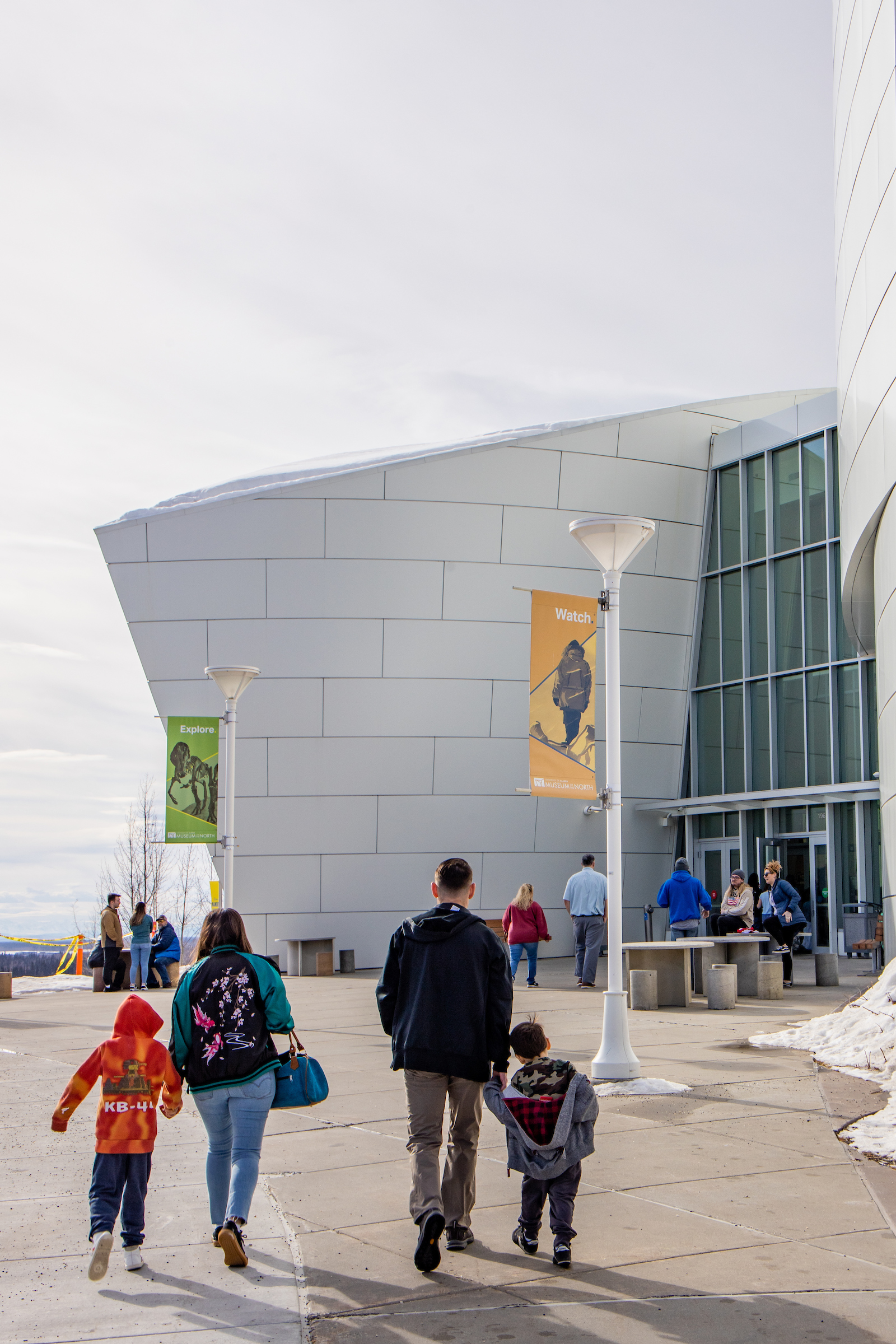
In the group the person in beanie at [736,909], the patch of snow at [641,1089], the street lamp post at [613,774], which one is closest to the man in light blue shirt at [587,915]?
the person in beanie at [736,909]

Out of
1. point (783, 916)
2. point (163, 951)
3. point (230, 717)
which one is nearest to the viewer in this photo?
point (783, 916)

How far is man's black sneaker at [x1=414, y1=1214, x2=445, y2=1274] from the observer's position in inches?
197

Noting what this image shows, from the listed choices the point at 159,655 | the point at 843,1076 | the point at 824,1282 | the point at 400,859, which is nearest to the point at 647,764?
the point at 400,859

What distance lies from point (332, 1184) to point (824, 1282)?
9.45ft

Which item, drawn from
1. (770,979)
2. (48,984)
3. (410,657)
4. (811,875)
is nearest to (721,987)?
(770,979)

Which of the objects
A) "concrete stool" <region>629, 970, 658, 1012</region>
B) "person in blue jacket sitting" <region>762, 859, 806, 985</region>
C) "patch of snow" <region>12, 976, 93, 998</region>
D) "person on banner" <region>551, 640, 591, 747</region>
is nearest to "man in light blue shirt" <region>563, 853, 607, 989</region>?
"person in blue jacket sitting" <region>762, 859, 806, 985</region>

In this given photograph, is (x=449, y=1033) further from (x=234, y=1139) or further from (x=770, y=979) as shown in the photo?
(x=770, y=979)

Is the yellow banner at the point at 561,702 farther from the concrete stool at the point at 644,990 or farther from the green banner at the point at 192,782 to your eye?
the green banner at the point at 192,782

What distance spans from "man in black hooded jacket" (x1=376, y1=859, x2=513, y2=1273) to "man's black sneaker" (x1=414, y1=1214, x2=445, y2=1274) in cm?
13

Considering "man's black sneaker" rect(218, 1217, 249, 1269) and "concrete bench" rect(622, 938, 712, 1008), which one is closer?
"man's black sneaker" rect(218, 1217, 249, 1269)

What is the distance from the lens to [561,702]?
11.6 m

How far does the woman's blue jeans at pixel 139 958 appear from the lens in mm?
20469

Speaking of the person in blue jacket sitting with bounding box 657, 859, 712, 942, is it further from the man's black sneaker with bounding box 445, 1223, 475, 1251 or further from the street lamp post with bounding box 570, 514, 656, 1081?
the man's black sneaker with bounding box 445, 1223, 475, 1251

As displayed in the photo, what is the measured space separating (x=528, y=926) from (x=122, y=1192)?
12986 mm
